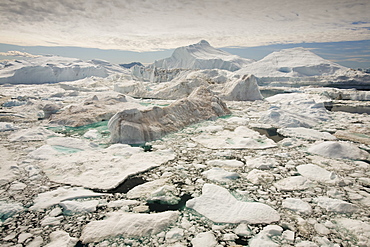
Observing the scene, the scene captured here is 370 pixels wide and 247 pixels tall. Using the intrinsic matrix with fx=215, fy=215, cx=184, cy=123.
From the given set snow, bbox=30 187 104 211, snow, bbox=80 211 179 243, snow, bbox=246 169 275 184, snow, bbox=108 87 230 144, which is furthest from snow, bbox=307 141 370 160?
snow, bbox=30 187 104 211

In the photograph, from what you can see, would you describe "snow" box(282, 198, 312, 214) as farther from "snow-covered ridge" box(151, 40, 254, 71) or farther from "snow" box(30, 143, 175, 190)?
"snow-covered ridge" box(151, 40, 254, 71)

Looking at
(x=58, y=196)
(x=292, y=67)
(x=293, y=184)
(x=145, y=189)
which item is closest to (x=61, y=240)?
(x=58, y=196)

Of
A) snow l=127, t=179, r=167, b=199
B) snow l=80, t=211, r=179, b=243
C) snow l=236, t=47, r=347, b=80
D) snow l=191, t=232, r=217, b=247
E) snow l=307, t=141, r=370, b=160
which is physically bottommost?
snow l=127, t=179, r=167, b=199

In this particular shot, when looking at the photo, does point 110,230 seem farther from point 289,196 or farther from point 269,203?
point 289,196

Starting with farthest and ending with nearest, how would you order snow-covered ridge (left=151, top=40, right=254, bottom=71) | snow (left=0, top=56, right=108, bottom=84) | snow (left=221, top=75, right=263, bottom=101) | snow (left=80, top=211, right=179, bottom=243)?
snow-covered ridge (left=151, top=40, right=254, bottom=71)
snow (left=0, top=56, right=108, bottom=84)
snow (left=221, top=75, right=263, bottom=101)
snow (left=80, top=211, right=179, bottom=243)

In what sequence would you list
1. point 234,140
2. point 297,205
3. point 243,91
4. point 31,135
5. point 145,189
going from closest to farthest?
point 297,205
point 145,189
point 234,140
point 31,135
point 243,91

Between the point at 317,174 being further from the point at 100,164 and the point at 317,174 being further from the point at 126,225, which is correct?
the point at 100,164
